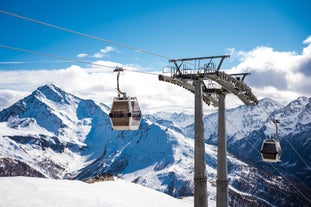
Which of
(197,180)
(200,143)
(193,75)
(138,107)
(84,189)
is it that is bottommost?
(84,189)

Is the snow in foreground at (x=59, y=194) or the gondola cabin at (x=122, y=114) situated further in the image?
the snow in foreground at (x=59, y=194)

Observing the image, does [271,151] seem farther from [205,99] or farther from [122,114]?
[122,114]

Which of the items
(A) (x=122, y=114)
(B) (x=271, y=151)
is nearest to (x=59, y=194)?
(A) (x=122, y=114)

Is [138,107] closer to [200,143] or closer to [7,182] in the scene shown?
[200,143]

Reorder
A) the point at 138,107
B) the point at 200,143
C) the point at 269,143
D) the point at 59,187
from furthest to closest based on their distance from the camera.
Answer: the point at 269,143 < the point at 59,187 < the point at 200,143 < the point at 138,107

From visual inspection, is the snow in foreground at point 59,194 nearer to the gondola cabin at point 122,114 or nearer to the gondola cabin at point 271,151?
the gondola cabin at point 122,114

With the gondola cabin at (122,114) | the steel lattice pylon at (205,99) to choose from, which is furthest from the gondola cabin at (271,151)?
the gondola cabin at (122,114)

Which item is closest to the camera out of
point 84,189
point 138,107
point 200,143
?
point 138,107

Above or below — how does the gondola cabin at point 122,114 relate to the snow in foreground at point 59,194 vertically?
above

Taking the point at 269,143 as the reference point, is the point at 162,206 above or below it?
below

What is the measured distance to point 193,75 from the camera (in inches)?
917

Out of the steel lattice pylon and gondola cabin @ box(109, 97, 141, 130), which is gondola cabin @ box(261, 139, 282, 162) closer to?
the steel lattice pylon

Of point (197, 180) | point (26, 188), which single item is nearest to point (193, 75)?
point (197, 180)

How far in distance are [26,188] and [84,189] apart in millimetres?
5331
